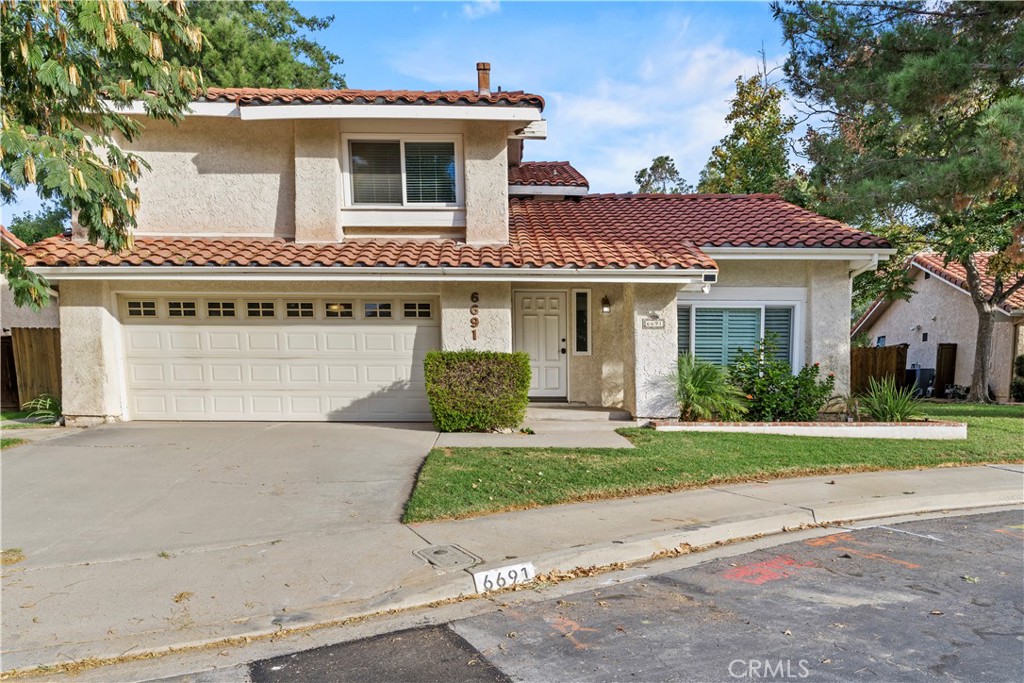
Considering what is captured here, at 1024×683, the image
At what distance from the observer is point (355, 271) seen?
368 inches

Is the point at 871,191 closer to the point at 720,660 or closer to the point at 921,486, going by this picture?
the point at 921,486

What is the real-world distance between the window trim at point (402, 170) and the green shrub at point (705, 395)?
5024 mm

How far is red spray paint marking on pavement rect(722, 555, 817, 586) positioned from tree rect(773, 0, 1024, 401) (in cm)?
809

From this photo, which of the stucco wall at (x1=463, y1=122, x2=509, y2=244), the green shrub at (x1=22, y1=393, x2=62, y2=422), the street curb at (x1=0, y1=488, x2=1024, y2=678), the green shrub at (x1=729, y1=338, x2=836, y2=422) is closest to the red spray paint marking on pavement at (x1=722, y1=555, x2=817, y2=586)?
the street curb at (x1=0, y1=488, x2=1024, y2=678)

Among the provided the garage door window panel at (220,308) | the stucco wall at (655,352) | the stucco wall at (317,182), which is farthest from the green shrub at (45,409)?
the stucco wall at (655,352)

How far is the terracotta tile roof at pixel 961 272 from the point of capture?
17312mm

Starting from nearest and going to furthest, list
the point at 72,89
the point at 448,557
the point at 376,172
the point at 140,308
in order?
the point at 448,557, the point at 72,89, the point at 140,308, the point at 376,172

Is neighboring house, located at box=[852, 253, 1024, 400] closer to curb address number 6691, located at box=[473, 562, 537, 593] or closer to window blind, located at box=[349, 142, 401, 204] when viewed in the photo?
window blind, located at box=[349, 142, 401, 204]

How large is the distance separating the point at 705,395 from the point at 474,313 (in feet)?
13.6

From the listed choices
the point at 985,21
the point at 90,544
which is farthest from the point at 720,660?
the point at 985,21

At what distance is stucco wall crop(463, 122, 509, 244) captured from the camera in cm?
1058

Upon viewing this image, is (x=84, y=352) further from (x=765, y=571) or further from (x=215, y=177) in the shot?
(x=765, y=571)

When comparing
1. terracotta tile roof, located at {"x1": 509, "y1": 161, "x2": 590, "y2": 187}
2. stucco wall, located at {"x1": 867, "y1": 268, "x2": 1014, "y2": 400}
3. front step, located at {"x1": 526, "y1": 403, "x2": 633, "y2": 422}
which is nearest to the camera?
front step, located at {"x1": 526, "y1": 403, "x2": 633, "y2": 422}

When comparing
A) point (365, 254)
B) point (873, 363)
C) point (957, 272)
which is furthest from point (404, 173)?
point (957, 272)
